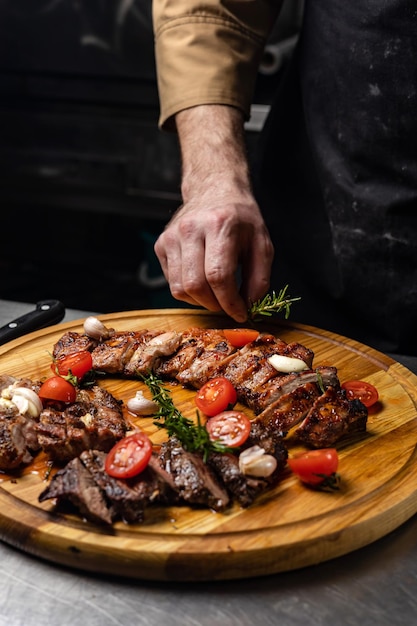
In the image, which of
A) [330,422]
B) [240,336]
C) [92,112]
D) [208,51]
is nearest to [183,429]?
[330,422]

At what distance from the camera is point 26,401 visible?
2.62 metres

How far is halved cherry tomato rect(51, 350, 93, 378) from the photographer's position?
2.93 m

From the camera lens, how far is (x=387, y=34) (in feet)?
11.1

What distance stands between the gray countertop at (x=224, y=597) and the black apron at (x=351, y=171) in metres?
1.68

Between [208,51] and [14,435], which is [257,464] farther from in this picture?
[208,51]

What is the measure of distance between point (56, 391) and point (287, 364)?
0.81 metres

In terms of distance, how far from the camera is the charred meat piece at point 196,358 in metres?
2.95

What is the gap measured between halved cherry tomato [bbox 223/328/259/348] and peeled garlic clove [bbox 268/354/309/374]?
0.27m

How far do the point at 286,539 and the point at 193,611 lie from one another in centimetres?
30

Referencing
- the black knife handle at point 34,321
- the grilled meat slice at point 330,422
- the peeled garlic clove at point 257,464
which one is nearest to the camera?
the peeled garlic clove at point 257,464

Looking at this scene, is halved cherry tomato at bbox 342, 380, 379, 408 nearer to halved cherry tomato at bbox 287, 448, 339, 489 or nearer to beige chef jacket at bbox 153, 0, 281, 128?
halved cherry tomato at bbox 287, 448, 339, 489

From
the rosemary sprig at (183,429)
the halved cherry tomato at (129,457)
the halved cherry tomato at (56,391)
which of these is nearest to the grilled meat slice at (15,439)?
the halved cherry tomato at (56,391)

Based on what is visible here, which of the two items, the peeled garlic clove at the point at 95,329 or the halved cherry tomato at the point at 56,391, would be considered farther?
the peeled garlic clove at the point at 95,329

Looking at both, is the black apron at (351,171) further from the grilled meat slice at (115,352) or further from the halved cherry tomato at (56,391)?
the halved cherry tomato at (56,391)
